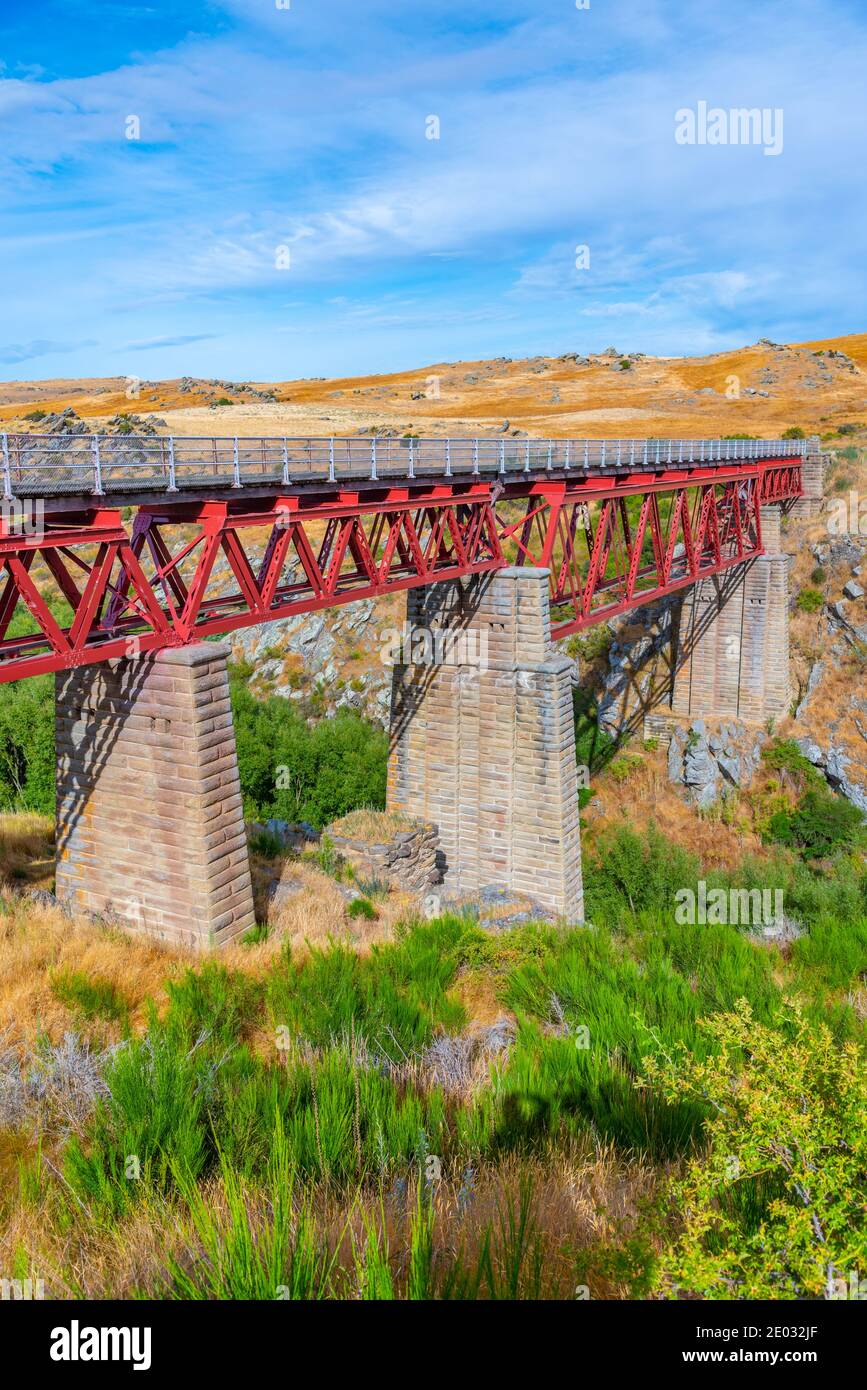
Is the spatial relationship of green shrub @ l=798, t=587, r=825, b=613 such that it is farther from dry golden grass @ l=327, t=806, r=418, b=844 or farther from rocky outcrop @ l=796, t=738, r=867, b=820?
dry golden grass @ l=327, t=806, r=418, b=844

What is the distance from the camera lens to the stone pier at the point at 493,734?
70.8 feet

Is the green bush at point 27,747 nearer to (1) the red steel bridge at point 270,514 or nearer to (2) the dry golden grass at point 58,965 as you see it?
(1) the red steel bridge at point 270,514

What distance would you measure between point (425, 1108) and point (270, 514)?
10.5 meters

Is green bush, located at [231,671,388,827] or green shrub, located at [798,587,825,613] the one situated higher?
green shrub, located at [798,587,825,613]

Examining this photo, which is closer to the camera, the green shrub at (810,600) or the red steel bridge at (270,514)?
the red steel bridge at (270,514)

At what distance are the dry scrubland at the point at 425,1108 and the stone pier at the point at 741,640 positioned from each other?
878 inches

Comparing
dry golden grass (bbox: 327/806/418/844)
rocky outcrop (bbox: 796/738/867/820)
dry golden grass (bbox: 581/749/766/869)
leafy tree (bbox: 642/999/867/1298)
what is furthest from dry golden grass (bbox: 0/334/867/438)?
leafy tree (bbox: 642/999/867/1298)

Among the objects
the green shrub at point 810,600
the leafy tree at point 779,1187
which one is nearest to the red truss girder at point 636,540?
the green shrub at point 810,600

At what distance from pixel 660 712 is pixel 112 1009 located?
3203cm

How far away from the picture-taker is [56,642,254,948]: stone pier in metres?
A: 13.3

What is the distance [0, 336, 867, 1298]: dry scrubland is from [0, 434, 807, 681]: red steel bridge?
493 cm
